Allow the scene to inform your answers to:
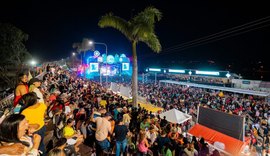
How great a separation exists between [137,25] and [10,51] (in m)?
20.8

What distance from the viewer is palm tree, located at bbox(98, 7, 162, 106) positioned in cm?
1069

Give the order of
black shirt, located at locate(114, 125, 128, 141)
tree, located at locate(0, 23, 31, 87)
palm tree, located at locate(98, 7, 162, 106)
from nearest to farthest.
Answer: black shirt, located at locate(114, 125, 128, 141), palm tree, located at locate(98, 7, 162, 106), tree, located at locate(0, 23, 31, 87)

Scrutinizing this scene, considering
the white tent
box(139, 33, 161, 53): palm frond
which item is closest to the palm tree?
box(139, 33, 161, 53): palm frond

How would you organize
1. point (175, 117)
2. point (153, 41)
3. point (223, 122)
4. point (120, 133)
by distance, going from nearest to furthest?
1. point (120, 133)
2. point (223, 122)
3. point (175, 117)
4. point (153, 41)

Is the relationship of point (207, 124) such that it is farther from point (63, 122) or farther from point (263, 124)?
point (63, 122)

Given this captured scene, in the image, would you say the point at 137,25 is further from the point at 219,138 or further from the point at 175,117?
the point at 219,138

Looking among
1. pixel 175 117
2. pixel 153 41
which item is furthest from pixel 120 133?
pixel 153 41

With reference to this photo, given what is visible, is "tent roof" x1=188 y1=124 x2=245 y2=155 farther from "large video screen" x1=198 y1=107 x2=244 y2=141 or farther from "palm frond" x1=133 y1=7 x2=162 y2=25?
"palm frond" x1=133 y1=7 x2=162 y2=25

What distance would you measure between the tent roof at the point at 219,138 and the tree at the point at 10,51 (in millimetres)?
21720

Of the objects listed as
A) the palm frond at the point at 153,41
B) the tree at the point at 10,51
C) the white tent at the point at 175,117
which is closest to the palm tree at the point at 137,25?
the palm frond at the point at 153,41

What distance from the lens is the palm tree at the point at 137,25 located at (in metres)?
10.7

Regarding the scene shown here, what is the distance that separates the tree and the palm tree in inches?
651

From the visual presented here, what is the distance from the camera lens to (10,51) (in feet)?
74.1

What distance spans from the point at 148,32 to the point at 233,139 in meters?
7.65
